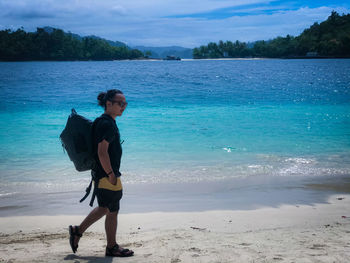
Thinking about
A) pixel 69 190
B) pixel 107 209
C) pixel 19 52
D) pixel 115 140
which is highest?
pixel 19 52

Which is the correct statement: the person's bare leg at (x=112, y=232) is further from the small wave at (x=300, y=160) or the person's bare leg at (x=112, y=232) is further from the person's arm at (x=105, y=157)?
the small wave at (x=300, y=160)

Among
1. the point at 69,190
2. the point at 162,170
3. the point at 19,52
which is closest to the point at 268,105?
the point at 162,170

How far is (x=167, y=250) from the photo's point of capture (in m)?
3.85

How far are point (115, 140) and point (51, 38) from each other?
177304mm

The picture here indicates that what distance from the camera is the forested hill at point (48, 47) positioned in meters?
152

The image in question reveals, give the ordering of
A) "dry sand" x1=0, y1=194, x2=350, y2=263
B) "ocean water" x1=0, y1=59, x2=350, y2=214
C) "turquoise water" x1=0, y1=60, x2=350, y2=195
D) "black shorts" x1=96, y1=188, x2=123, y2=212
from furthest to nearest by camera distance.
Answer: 1. "turquoise water" x1=0, y1=60, x2=350, y2=195
2. "ocean water" x1=0, y1=59, x2=350, y2=214
3. "dry sand" x1=0, y1=194, x2=350, y2=263
4. "black shorts" x1=96, y1=188, x2=123, y2=212

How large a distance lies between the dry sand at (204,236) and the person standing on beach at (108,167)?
0.22m

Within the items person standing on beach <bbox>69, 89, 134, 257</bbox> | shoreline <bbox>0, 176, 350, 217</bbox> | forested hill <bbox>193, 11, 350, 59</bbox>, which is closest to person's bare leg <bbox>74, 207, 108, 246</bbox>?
person standing on beach <bbox>69, 89, 134, 257</bbox>

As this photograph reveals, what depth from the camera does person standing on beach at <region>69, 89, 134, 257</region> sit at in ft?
11.3

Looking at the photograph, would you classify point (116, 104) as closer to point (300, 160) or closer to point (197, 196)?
point (197, 196)

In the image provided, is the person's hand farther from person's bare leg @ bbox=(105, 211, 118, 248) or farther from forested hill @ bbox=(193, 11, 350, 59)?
forested hill @ bbox=(193, 11, 350, 59)

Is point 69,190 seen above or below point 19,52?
below

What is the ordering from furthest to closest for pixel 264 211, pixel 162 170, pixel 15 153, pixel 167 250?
pixel 15 153
pixel 162 170
pixel 264 211
pixel 167 250

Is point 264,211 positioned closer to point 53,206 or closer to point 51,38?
point 53,206
